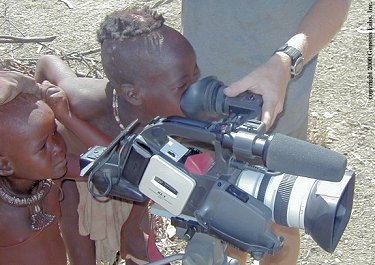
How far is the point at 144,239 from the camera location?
2396mm

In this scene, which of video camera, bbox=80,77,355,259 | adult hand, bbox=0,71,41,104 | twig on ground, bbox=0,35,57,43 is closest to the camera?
video camera, bbox=80,77,355,259

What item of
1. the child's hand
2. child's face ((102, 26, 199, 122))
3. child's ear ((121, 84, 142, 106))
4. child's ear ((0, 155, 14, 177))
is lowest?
child's ear ((0, 155, 14, 177))

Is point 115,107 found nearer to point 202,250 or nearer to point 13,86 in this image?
point 13,86

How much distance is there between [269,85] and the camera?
5.96ft

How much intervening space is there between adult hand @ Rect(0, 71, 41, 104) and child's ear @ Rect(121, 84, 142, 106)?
240 millimetres

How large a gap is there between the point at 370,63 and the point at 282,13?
195cm

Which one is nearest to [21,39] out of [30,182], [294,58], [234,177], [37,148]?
[30,182]

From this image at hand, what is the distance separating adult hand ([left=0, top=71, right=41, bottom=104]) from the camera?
1909 mm

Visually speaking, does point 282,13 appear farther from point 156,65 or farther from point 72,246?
point 72,246

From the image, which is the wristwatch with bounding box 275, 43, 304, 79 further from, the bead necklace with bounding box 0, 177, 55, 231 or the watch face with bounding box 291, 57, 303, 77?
the bead necklace with bounding box 0, 177, 55, 231

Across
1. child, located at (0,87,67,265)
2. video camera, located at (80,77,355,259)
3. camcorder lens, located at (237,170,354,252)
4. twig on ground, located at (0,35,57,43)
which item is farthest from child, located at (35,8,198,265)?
twig on ground, located at (0,35,57,43)

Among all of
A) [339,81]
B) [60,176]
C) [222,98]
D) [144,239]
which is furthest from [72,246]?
[339,81]

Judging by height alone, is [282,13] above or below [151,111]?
above

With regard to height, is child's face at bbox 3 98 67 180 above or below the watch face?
below
